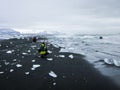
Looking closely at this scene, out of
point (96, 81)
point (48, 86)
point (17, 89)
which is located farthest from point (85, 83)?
point (17, 89)

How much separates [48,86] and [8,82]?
222cm

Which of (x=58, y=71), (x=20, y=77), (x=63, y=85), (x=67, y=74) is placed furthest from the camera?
(x=58, y=71)

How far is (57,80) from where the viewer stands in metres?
8.60

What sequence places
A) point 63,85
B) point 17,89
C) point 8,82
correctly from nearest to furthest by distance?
point 17,89
point 63,85
point 8,82

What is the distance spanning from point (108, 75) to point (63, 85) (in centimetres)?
347

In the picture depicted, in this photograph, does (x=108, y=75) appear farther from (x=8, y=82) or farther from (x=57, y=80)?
(x=8, y=82)

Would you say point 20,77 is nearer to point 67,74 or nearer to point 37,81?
point 37,81

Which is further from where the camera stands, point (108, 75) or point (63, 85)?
point (108, 75)

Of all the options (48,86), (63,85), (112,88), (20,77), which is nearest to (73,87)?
(63,85)

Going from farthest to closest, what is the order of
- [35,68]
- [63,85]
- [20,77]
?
1. [35,68]
2. [20,77]
3. [63,85]

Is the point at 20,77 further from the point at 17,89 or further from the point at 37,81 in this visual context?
the point at 17,89

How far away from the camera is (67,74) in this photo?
982cm

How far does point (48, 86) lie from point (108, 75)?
416 centimetres

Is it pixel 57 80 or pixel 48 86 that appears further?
pixel 57 80
